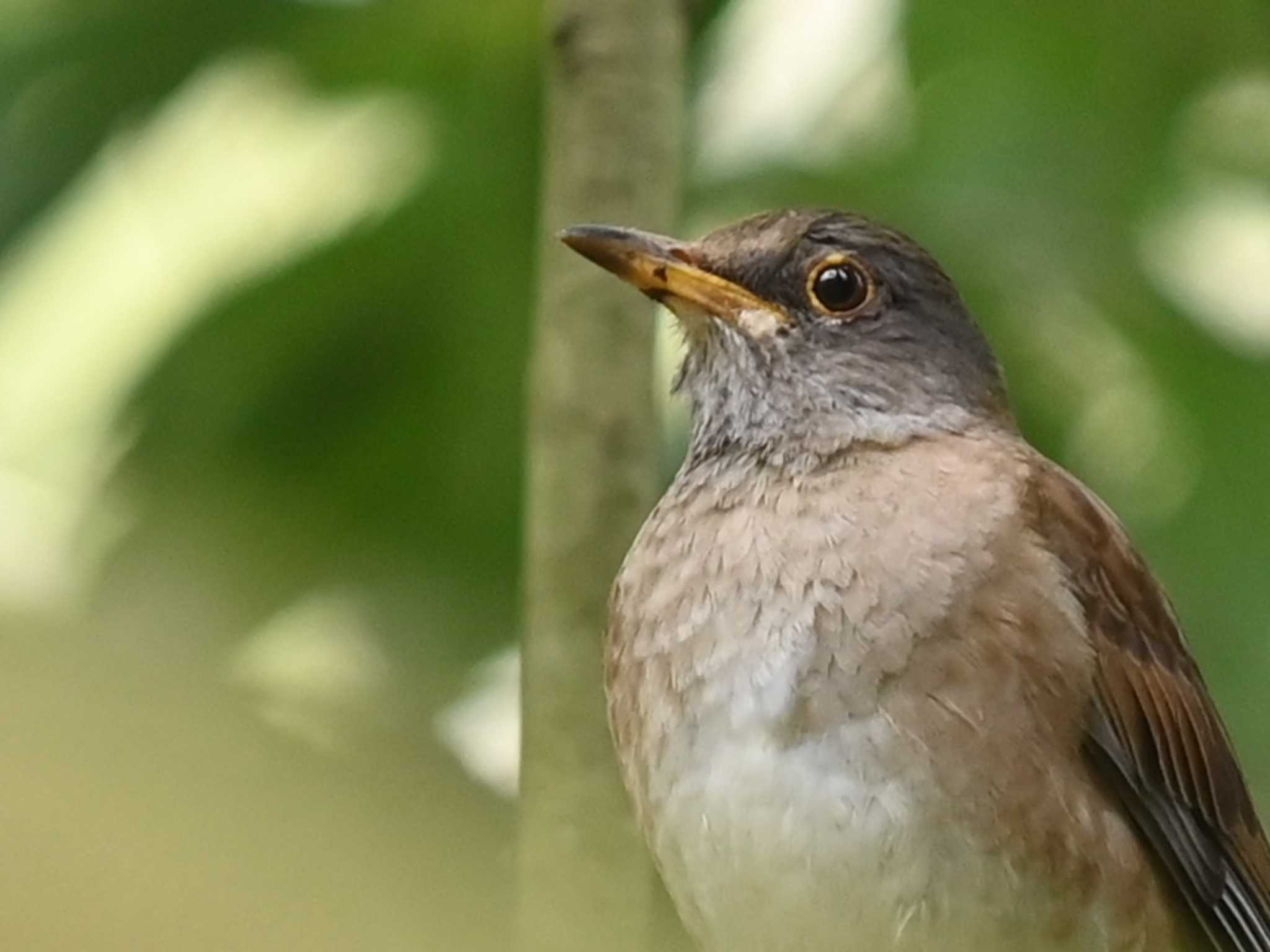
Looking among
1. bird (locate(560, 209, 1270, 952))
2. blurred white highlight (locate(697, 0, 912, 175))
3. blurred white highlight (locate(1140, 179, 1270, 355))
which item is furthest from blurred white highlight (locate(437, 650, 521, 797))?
blurred white highlight (locate(1140, 179, 1270, 355))

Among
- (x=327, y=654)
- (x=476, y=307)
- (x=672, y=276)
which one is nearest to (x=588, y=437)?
(x=672, y=276)

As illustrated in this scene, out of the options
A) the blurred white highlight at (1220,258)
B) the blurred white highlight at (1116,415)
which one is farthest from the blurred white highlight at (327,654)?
the blurred white highlight at (1220,258)

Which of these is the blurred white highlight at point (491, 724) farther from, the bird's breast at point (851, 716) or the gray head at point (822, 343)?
the gray head at point (822, 343)

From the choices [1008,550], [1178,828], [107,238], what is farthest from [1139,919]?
[107,238]

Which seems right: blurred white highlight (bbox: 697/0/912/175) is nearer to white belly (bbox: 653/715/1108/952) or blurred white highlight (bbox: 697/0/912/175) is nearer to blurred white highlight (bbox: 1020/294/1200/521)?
blurred white highlight (bbox: 1020/294/1200/521)

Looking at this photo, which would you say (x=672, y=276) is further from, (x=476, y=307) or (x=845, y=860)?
(x=845, y=860)

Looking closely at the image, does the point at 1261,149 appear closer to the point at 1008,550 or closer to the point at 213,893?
the point at 1008,550
